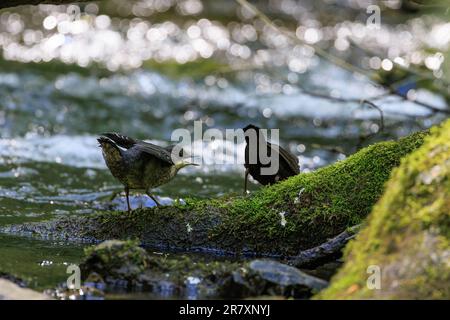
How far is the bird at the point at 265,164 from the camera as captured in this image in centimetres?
571

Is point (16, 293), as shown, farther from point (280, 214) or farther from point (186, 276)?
point (280, 214)

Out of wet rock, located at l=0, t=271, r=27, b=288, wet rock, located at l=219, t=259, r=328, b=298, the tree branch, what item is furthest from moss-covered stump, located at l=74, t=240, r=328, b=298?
the tree branch

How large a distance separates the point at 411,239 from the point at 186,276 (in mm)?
1436

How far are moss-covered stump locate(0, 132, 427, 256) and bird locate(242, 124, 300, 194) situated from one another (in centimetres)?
27

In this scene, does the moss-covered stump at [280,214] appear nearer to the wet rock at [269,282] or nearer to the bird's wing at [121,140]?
the bird's wing at [121,140]

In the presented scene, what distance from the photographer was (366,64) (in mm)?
16234

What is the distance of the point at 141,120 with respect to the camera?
42.9 ft

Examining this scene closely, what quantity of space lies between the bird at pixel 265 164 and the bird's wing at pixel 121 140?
904 millimetres

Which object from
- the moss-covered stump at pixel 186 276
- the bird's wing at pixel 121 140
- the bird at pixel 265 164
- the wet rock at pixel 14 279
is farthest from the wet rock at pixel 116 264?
the bird at pixel 265 164

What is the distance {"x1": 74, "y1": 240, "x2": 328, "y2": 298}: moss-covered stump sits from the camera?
4117mm

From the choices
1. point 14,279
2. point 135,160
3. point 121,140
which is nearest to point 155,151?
point 135,160

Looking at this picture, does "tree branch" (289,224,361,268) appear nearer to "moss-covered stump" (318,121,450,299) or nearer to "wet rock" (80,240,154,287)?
"moss-covered stump" (318,121,450,299)

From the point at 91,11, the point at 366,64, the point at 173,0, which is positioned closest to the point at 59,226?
the point at 366,64
